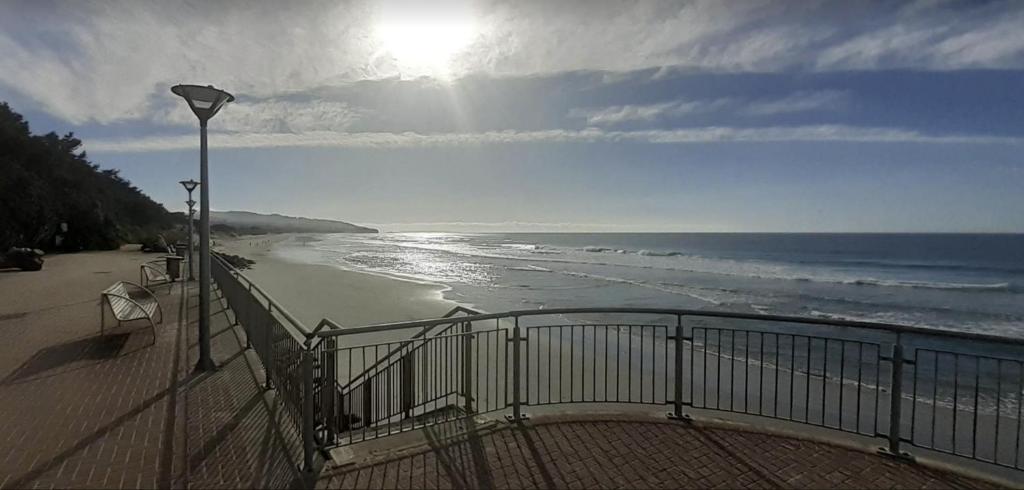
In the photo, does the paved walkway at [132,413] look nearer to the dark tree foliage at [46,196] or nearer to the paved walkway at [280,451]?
the paved walkway at [280,451]

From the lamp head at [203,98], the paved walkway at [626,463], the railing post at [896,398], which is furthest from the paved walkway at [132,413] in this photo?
the railing post at [896,398]

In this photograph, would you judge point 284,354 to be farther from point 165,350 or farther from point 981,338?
point 981,338

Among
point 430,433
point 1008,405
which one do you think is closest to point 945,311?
point 1008,405

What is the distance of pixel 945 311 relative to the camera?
2148 centimetres

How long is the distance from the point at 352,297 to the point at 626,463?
18.3 meters

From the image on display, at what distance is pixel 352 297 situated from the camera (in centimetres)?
2067

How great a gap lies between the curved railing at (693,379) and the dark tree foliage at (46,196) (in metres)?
27.4

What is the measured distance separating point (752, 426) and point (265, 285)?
22484 mm

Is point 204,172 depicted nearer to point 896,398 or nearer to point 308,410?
point 308,410

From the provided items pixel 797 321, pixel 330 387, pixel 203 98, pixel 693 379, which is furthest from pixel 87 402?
pixel 693 379

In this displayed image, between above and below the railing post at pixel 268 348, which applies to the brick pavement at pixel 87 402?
below

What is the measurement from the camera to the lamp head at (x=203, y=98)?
5.76 m

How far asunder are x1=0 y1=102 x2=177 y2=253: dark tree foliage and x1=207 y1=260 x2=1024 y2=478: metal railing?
82.8 ft

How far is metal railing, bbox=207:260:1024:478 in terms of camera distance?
4.17 meters
